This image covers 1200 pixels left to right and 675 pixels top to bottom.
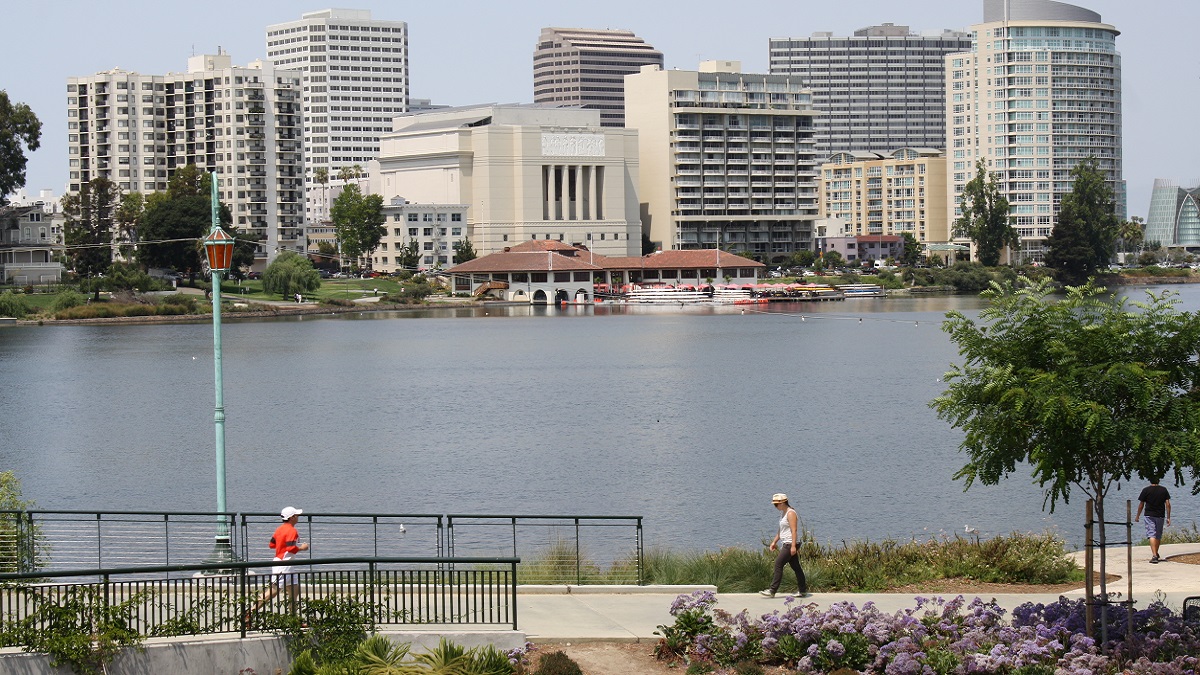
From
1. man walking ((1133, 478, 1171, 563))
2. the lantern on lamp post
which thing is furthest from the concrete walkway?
the lantern on lamp post

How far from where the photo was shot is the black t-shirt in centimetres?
2787

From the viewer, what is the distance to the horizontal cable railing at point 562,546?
26.0 metres

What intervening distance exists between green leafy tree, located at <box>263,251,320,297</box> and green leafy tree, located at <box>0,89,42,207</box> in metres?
29.2

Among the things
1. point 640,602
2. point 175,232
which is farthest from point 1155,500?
point 175,232

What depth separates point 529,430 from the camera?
7331 centimetres

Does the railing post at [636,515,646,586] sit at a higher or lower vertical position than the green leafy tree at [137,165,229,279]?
lower

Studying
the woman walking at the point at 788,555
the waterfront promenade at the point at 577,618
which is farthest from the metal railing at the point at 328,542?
the woman walking at the point at 788,555

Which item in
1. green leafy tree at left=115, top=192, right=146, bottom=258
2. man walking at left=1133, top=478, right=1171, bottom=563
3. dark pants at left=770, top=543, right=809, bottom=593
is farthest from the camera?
green leafy tree at left=115, top=192, right=146, bottom=258

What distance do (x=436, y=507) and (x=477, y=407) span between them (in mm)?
33912

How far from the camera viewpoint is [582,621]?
21.2m

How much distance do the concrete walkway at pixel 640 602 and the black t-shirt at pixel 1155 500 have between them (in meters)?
2.35

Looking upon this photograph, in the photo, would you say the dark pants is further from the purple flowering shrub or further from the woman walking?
the purple flowering shrub

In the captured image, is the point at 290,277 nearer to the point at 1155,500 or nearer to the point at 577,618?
the point at 1155,500

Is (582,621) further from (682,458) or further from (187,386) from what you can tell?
(187,386)
